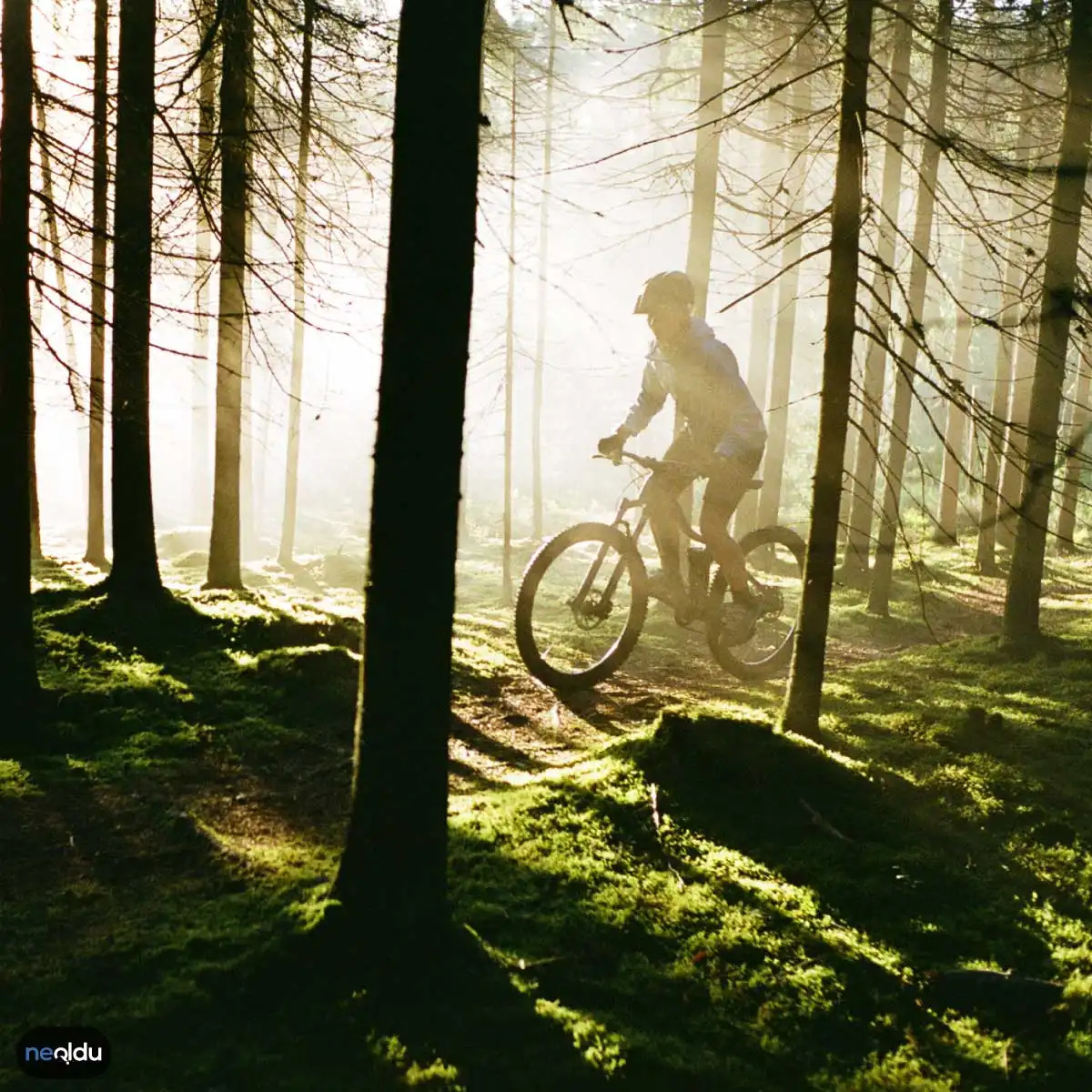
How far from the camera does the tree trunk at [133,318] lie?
7.03 m

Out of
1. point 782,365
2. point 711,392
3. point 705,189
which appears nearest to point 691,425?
point 711,392

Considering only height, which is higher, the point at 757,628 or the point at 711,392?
the point at 711,392

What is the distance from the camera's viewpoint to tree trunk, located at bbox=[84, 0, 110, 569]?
6.18 m

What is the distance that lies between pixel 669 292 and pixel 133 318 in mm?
4380

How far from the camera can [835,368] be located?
4.99m

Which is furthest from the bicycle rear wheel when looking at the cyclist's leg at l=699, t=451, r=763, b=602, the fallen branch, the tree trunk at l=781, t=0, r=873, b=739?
the fallen branch

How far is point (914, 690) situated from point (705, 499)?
2300 mm

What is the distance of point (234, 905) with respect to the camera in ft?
12.7

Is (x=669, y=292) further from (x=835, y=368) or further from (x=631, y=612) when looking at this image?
(x=631, y=612)

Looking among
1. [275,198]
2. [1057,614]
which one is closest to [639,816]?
[275,198]

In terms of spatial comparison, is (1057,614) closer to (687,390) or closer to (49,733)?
(687,390)

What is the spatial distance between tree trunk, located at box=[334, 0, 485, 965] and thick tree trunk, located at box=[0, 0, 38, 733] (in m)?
3.36

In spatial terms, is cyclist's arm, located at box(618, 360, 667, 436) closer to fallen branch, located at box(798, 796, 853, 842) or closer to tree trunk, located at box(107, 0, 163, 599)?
fallen branch, located at box(798, 796, 853, 842)

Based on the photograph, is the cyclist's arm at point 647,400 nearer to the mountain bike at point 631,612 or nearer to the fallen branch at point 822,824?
the mountain bike at point 631,612
